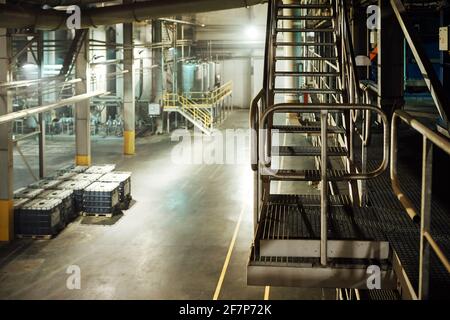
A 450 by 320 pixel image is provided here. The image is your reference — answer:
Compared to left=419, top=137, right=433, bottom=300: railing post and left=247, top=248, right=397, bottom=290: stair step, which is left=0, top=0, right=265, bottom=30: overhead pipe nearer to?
left=247, top=248, right=397, bottom=290: stair step

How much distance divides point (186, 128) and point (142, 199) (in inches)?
648

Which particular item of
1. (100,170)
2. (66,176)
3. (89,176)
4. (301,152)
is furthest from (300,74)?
(100,170)

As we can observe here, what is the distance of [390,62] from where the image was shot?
26.6 feet

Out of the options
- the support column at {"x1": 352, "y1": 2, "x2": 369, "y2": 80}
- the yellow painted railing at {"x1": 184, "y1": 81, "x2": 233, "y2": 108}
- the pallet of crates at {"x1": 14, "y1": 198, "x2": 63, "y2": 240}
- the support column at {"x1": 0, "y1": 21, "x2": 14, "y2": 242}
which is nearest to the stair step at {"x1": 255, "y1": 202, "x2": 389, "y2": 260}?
the support column at {"x1": 352, "y1": 2, "x2": 369, "y2": 80}

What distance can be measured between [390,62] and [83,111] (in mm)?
16011

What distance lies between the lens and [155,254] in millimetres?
14336

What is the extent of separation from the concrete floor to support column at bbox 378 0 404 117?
473 cm

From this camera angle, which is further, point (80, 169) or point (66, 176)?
point (80, 169)

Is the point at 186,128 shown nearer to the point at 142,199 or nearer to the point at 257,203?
the point at 142,199

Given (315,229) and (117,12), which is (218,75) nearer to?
(117,12)

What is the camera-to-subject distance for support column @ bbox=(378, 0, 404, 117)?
789 cm
